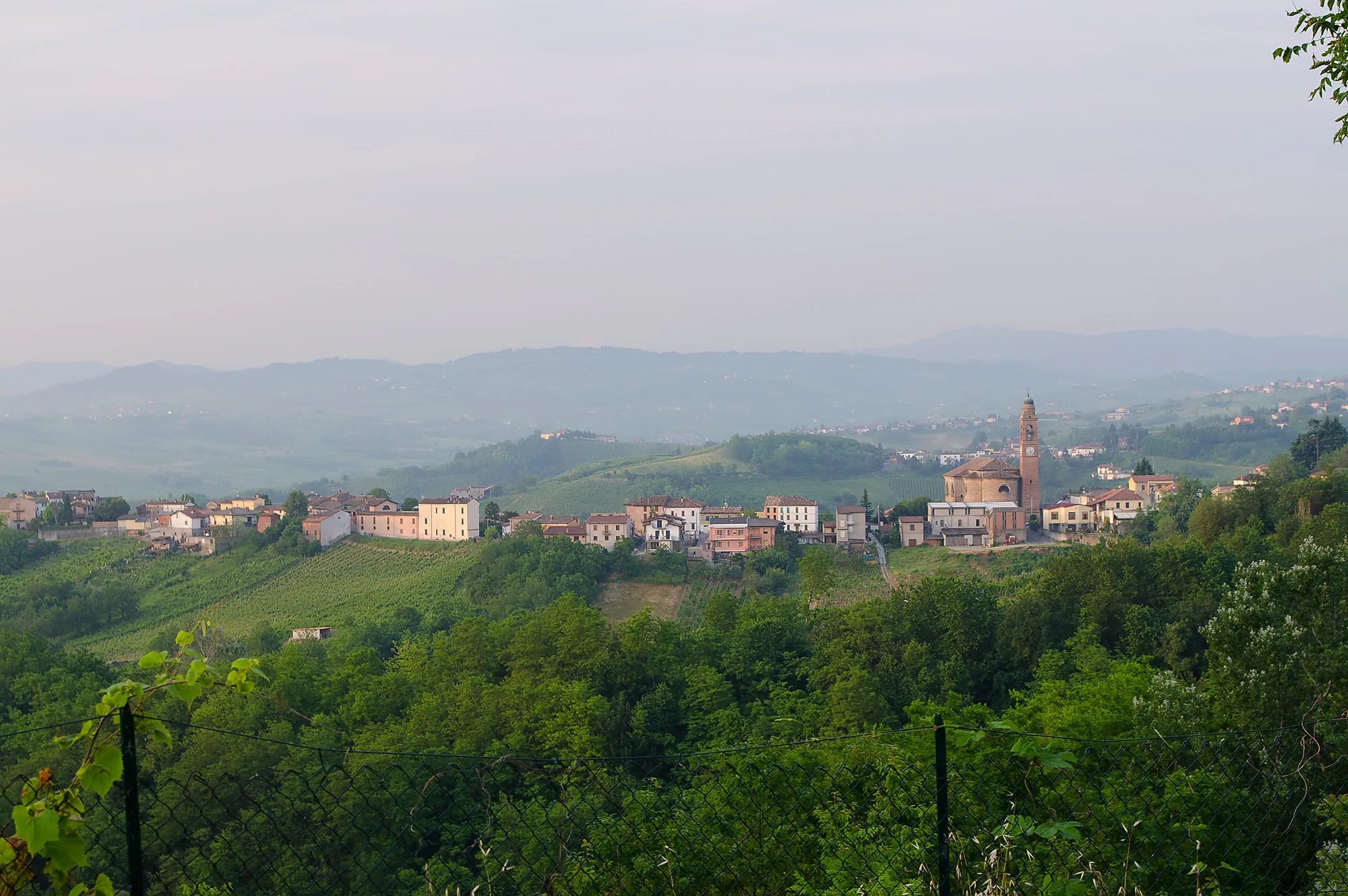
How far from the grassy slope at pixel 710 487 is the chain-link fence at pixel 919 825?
66.9 meters

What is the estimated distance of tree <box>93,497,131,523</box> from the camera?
54.5m

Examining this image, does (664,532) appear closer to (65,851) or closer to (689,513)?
(689,513)

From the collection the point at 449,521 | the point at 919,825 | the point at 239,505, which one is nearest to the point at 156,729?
the point at 919,825

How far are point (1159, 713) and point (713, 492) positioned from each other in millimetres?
73225

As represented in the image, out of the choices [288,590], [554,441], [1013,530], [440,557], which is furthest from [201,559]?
[554,441]

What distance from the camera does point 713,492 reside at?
3270 inches

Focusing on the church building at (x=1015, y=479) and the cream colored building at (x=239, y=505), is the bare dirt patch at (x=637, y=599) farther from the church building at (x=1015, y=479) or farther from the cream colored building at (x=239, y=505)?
the cream colored building at (x=239, y=505)

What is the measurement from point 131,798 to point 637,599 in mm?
34840

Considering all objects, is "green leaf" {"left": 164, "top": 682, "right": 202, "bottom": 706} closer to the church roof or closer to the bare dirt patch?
the bare dirt patch

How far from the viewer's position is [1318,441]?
4212 cm

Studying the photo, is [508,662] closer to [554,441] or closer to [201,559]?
[201,559]

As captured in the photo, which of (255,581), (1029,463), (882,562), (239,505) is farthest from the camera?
(239,505)

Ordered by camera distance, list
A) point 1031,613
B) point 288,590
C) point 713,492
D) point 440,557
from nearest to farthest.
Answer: point 1031,613 < point 288,590 < point 440,557 < point 713,492

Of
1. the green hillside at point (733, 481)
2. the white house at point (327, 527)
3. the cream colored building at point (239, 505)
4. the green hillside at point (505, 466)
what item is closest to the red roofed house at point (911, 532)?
the white house at point (327, 527)
